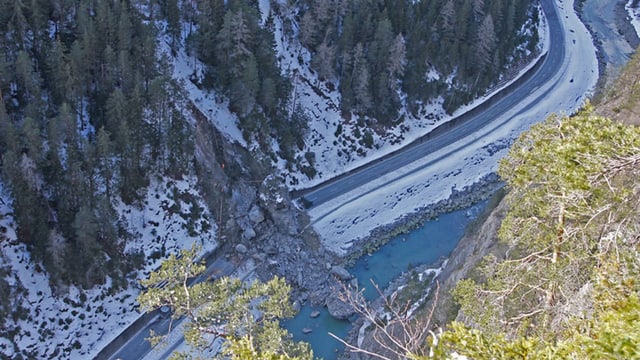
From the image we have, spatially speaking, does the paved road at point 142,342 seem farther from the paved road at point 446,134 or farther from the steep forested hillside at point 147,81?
the paved road at point 446,134

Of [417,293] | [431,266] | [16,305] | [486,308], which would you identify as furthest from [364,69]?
[486,308]

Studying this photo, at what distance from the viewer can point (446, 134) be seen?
58.8 meters

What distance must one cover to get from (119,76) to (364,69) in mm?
24605

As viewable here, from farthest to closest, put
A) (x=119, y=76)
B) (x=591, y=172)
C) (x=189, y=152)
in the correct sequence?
(x=189, y=152)
(x=119, y=76)
(x=591, y=172)

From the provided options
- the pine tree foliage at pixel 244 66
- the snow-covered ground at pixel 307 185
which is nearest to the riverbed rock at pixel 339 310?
the snow-covered ground at pixel 307 185


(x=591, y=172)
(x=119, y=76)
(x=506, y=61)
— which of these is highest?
(x=119, y=76)

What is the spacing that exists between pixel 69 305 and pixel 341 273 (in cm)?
1984

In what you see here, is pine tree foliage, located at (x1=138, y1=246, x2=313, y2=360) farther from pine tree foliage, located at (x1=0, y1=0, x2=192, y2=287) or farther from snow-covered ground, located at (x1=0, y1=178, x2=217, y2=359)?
snow-covered ground, located at (x1=0, y1=178, x2=217, y2=359)

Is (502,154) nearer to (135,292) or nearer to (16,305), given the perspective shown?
(135,292)

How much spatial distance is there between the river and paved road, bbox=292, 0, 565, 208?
746 centimetres

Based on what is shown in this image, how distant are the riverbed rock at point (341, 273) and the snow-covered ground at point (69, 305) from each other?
13060 millimetres

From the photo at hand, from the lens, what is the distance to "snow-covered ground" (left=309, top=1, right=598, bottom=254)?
47.0 metres

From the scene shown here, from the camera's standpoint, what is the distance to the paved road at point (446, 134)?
50031mm

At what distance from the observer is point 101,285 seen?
3641 centimetres
